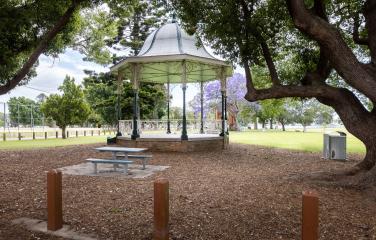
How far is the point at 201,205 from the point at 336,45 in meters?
4.36

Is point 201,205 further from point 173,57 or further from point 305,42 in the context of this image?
point 173,57

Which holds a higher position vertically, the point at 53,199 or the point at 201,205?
the point at 53,199

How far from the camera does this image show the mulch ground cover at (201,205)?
16.3 ft

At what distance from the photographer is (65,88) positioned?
29516 mm

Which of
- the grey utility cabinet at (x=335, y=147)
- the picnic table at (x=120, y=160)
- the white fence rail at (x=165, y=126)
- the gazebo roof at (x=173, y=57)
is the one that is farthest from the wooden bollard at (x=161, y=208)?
the white fence rail at (x=165, y=126)

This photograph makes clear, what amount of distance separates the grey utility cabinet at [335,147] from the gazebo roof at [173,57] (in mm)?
5767

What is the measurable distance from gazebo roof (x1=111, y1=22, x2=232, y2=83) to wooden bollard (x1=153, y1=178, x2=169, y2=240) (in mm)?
12034

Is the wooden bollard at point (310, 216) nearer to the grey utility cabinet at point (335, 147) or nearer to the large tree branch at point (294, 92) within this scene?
the large tree branch at point (294, 92)

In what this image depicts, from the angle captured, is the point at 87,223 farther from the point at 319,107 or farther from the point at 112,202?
the point at 319,107

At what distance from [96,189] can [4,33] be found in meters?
6.47

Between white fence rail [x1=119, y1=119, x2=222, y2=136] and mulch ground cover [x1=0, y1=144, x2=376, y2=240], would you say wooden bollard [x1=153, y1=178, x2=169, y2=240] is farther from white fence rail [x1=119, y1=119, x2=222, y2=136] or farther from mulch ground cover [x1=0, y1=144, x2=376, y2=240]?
white fence rail [x1=119, y1=119, x2=222, y2=136]

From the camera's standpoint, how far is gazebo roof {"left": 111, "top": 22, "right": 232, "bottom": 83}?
1647 cm

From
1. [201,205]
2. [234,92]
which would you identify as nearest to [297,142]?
[201,205]

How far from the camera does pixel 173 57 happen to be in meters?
16.0
